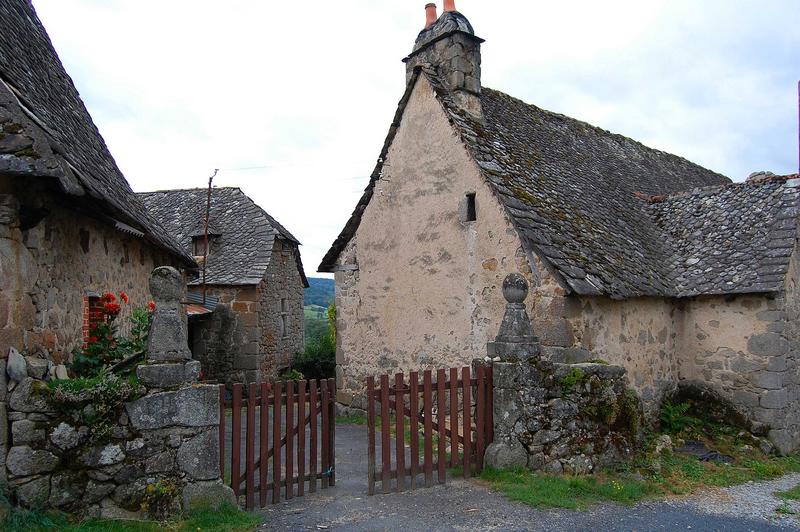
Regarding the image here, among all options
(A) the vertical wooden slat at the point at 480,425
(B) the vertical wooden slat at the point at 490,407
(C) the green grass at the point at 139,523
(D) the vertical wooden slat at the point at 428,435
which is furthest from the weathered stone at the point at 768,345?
(C) the green grass at the point at 139,523

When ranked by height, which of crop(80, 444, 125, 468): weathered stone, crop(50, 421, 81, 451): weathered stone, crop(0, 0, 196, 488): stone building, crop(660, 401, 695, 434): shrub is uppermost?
crop(0, 0, 196, 488): stone building

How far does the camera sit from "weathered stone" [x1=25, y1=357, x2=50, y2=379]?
16.8 feet

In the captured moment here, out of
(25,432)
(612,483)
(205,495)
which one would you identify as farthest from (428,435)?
(25,432)

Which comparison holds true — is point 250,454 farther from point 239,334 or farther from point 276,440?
point 239,334

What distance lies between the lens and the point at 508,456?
6.93 metres

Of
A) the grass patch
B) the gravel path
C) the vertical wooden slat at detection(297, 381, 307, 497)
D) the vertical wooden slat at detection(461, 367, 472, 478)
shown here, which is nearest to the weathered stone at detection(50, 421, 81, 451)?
the vertical wooden slat at detection(297, 381, 307, 497)

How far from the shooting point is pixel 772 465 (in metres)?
8.92

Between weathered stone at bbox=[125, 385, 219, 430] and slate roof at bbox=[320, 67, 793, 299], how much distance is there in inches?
199

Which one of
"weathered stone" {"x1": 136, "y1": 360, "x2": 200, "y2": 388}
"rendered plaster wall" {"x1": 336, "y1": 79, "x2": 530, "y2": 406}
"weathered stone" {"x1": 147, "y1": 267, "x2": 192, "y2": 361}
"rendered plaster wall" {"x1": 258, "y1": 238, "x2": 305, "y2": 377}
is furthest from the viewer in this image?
"rendered plaster wall" {"x1": 258, "y1": 238, "x2": 305, "y2": 377}

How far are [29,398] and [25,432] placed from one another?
0.27 m

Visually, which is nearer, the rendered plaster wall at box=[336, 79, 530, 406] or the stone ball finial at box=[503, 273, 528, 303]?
the stone ball finial at box=[503, 273, 528, 303]

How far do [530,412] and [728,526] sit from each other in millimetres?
2159

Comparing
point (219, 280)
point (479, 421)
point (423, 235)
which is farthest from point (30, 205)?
point (219, 280)

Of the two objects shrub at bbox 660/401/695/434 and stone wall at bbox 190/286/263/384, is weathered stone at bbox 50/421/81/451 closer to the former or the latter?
shrub at bbox 660/401/695/434
